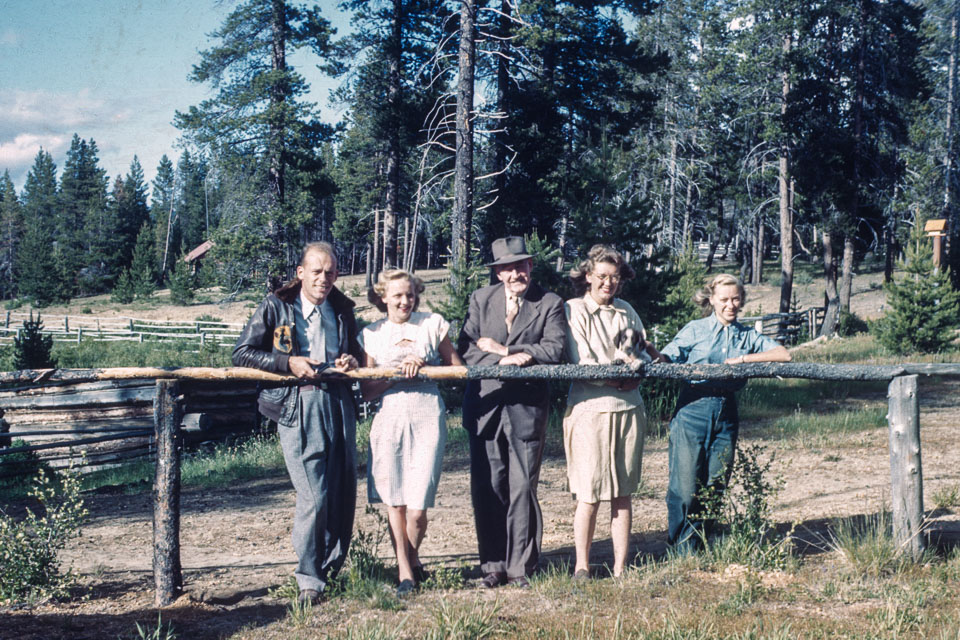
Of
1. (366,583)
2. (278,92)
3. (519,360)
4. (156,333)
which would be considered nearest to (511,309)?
(519,360)

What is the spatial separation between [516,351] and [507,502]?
925 millimetres

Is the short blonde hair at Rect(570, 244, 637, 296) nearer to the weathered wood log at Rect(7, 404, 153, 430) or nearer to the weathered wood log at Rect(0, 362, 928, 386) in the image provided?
the weathered wood log at Rect(0, 362, 928, 386)

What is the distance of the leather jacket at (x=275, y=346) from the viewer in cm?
460

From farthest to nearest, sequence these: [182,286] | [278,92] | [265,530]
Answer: [182,286], [278,92], [265,530]

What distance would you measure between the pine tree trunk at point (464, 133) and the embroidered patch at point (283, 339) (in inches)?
390

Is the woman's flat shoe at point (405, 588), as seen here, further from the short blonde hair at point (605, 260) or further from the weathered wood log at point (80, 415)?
the weathered wood log at point (80, 415)

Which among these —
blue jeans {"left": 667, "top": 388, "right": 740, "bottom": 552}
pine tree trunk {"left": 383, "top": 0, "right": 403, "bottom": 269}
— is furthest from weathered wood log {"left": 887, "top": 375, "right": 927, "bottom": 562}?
pine tree trunk {"left": 383, "top": 0, "right": 403, "bottom": 269}

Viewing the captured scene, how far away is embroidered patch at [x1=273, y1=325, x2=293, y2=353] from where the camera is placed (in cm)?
470

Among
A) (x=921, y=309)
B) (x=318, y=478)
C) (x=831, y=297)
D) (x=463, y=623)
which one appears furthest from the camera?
(x=831, y=297)

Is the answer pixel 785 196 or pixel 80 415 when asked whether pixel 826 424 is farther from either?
pixel 785 196

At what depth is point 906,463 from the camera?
16.7 feet

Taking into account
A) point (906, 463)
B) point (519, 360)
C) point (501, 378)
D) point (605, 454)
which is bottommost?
point (906, 463)

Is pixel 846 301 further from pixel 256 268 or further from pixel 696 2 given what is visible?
pixel 256 268

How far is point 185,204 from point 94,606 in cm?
9803
